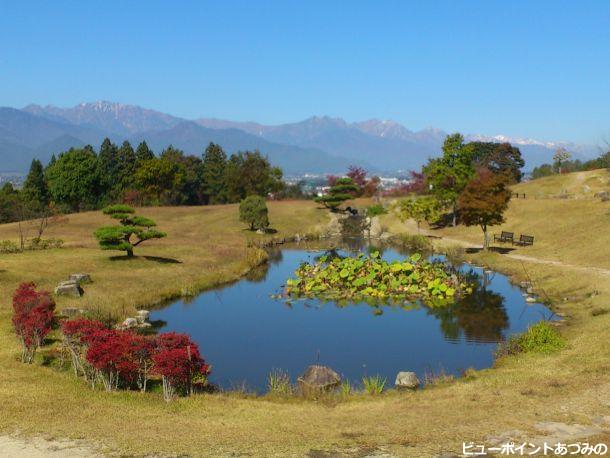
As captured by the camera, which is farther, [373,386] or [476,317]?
[476,317]

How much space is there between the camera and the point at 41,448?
14883mm

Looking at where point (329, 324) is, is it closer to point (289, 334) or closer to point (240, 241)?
point (289, 334)

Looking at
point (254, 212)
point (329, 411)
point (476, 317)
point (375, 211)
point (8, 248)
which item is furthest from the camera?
point (375, 211)

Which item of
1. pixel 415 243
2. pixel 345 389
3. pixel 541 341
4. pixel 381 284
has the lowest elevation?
pixel 345 389

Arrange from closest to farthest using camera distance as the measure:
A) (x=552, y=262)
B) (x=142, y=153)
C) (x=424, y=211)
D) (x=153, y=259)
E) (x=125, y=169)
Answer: (x=552, y=262) < (x=153, y=259) < (x=424, y=211) < (x=125, y=169) < (x=142, y=153)

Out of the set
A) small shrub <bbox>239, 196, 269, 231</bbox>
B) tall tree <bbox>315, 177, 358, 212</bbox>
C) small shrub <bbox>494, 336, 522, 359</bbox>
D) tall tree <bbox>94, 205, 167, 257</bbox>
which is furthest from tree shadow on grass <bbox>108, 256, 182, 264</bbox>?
tall tree <bbox>315, 177, 358, 212</bbox>

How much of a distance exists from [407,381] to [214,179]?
108 metres

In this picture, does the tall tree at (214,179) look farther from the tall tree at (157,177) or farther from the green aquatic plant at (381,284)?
the green aquatic plant at (381,284)

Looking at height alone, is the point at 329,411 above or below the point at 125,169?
below

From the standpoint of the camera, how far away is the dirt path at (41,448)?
14.5 metres

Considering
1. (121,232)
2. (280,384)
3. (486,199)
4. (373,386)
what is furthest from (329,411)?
(486,199)

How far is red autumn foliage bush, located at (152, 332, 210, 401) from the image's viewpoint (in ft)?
63.0

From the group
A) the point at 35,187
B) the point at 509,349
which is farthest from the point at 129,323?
the point at 35,187

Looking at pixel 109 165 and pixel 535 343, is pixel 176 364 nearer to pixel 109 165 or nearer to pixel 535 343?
pixel 535 343
